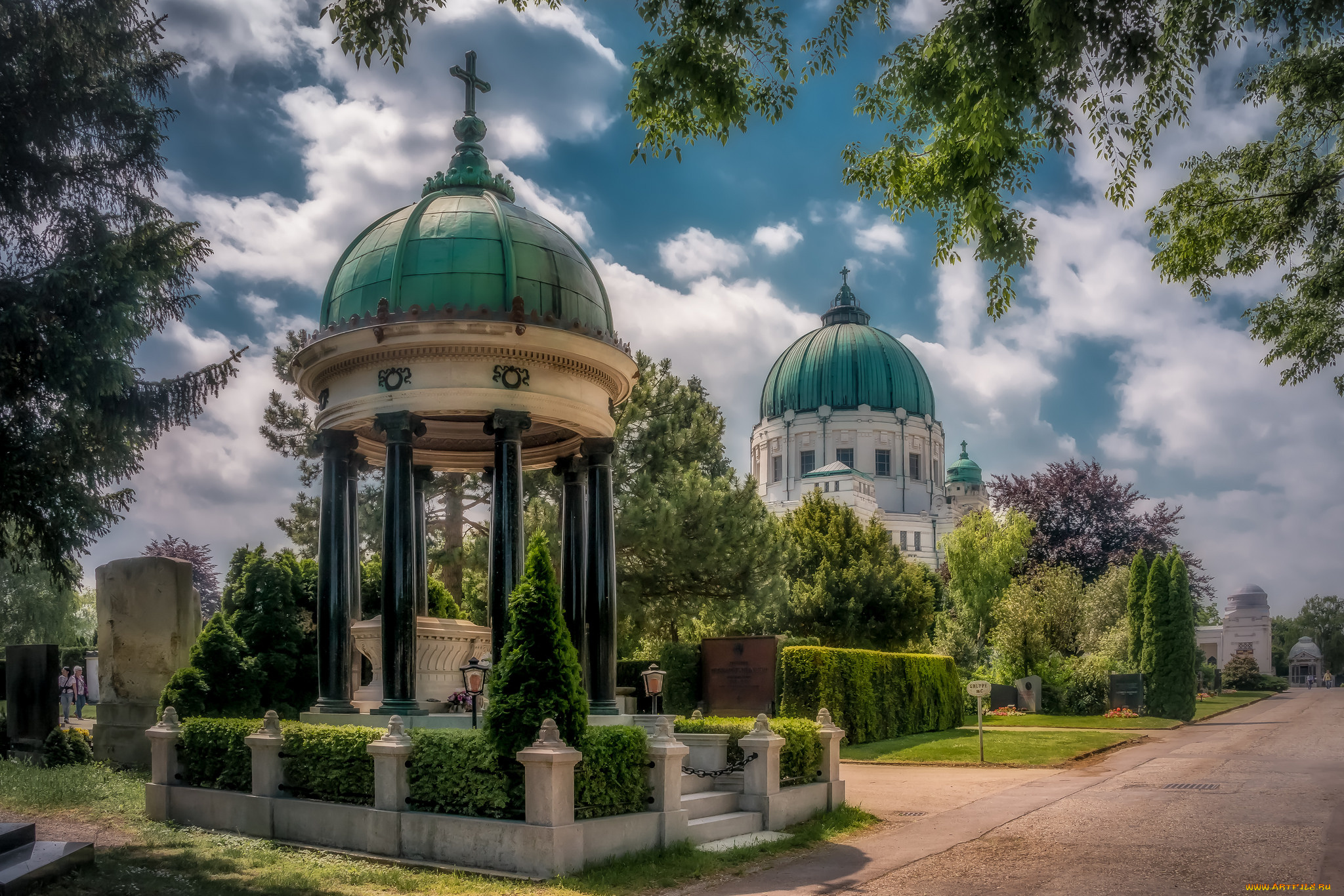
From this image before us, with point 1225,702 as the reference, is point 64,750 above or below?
above

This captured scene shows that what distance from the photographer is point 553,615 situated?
1202cm

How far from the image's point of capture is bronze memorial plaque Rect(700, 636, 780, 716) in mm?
24578

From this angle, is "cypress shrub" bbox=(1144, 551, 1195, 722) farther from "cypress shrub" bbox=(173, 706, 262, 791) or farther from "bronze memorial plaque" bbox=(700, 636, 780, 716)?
"cypress shrub" bbox=(173, 706, 262, 791)

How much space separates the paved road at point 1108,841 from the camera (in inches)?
421

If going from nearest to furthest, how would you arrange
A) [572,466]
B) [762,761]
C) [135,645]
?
[762,761] → [572,466] → [135,645]

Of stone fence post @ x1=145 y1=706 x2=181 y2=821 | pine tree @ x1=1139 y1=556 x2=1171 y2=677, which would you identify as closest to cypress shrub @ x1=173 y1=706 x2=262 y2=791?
stone fence post @ x1=145 y1=706 x2=181 y2=821

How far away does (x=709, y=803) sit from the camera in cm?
1392

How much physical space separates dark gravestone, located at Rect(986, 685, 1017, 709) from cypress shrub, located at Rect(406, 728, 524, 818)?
117 ft

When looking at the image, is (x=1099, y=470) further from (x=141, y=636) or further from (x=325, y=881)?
(x=325, y=881)

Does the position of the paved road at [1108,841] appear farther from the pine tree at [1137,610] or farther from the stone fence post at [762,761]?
the pine tree at [1137,610]

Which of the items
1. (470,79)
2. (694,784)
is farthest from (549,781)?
(470,79)

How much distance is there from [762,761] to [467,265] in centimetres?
819

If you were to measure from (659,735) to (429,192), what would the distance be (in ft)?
32.8

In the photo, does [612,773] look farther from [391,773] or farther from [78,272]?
[78,272]
